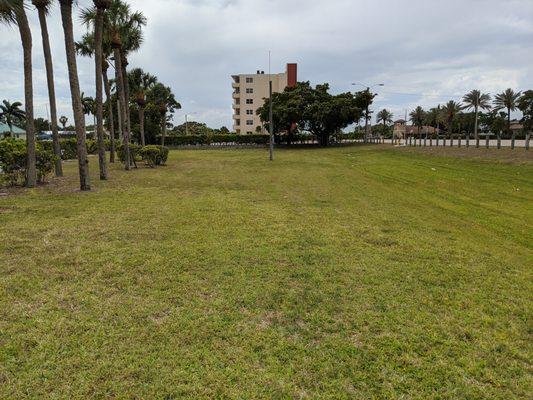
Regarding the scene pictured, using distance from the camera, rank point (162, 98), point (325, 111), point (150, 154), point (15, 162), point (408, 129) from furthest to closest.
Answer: point (408, 129)
point (162, 98)
point (325, 111)
point (150, 154)
point (15, 162)

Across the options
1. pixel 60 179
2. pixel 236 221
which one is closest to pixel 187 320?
pixel 236 221

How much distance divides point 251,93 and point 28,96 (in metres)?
72.3

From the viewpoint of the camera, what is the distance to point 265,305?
12.8 ft

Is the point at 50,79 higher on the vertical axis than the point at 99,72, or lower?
lower

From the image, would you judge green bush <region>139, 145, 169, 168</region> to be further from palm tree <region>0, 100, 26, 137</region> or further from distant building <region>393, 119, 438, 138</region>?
distant building <region>393, 119, 438, 138</region>

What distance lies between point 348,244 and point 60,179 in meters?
12.8

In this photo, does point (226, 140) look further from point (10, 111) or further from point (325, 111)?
point (10, 111)

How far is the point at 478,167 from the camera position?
18.5 meters

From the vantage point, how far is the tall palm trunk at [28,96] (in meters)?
11.3

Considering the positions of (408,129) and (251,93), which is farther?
(408,129)

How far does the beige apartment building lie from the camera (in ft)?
263

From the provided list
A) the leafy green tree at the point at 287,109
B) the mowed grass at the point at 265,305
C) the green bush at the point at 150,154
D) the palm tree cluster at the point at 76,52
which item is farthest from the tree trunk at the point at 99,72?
the leafy green tree at the point at 287,109

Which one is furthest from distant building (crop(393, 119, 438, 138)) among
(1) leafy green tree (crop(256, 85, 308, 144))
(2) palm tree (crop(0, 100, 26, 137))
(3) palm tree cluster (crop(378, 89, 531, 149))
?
(2) palm tree (crop(0, 100, 26, 137))

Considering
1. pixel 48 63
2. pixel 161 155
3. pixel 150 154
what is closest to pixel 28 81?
pixel 48 63
